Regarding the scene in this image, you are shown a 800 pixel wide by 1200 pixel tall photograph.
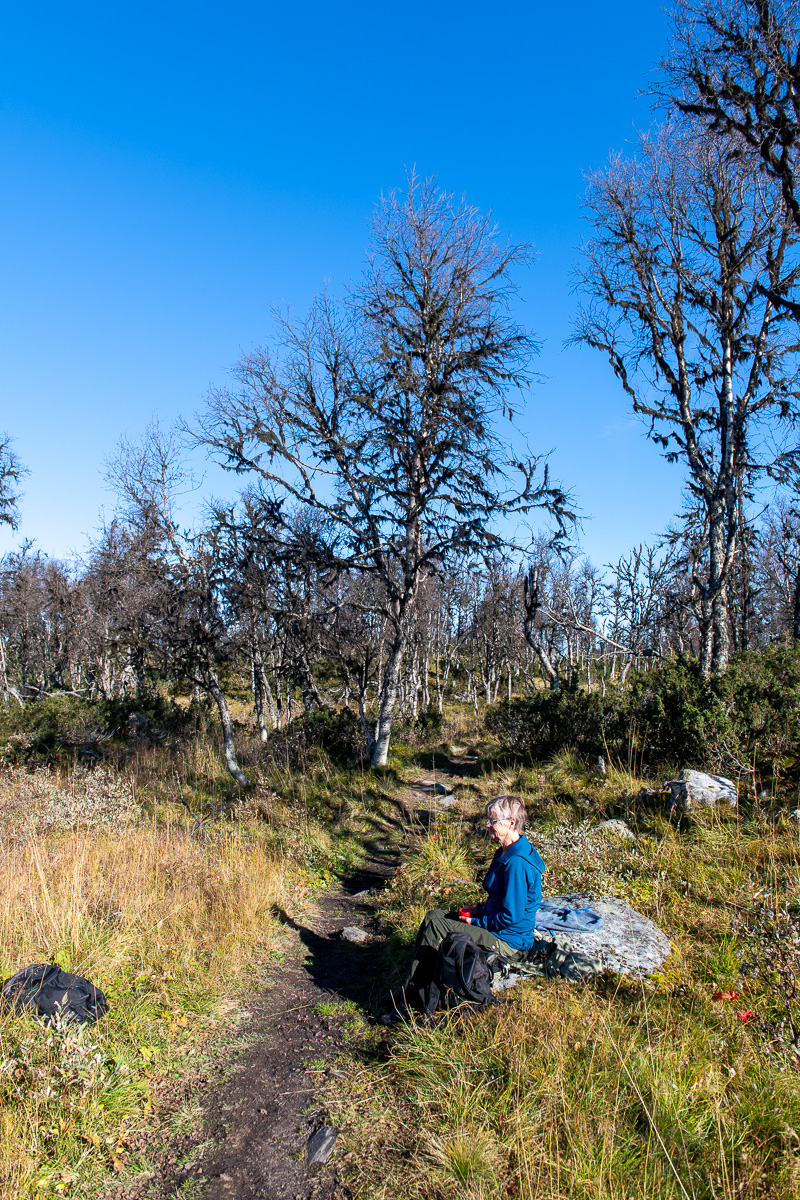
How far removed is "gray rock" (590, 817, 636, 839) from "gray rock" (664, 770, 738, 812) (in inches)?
23.5

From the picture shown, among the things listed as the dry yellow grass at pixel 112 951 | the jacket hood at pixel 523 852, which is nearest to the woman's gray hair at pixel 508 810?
the jacket hood at pixel 523 852

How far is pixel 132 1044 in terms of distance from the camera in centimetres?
374

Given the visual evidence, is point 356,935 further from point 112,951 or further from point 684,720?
point 684,720

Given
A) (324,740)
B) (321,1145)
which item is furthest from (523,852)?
(324,740)

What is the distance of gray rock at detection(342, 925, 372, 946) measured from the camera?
576 cm

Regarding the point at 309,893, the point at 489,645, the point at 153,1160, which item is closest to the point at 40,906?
the point at 153,1160

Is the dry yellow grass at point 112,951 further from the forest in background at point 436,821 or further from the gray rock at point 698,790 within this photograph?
the gray rock at point 698,790

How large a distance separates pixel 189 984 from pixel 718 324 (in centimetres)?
1244

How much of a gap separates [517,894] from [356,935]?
8.36 feet

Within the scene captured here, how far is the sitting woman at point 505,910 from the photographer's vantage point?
4.04m

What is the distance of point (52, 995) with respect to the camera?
3.63 m

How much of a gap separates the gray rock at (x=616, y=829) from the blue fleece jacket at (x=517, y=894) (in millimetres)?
2744

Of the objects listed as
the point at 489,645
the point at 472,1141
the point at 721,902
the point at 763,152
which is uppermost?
the point at 763,152

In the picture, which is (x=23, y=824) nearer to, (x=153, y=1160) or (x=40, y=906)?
(x=40, y=906)
